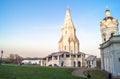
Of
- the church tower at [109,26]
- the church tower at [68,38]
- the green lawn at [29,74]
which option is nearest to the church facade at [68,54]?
the church tower at [68,38]

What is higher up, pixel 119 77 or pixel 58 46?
pixel 58 46

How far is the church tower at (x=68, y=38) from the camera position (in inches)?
3216

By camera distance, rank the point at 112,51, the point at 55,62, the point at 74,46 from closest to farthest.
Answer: the point at 112,51
the point at 55,62
the point at 74,46

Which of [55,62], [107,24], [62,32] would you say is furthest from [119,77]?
[62,32]

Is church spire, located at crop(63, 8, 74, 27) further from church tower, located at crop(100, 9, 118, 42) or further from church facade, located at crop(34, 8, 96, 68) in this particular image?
church tower, located at crop(100, 9, 118, 42)

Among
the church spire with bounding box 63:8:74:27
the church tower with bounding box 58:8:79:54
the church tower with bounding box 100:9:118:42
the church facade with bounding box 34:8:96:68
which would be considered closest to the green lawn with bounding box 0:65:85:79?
the church tower with bounding box 100:9:118:42

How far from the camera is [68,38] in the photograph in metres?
82.4

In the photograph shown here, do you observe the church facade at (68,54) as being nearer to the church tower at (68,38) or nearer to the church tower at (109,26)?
the church tower at (68,38)

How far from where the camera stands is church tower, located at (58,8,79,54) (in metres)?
81.7

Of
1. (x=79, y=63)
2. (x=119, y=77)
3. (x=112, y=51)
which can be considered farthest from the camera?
(x=79, y=63)

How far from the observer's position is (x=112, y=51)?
37.7 metres

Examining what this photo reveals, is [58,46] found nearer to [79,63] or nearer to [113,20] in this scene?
[79,63]

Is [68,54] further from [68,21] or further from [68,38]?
[68,21]

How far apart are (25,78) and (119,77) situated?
18970 mm
